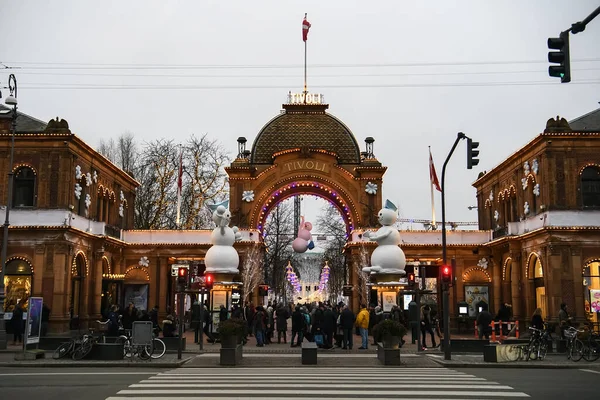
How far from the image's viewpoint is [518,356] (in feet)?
74.3

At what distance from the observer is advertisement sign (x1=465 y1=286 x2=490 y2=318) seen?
42938 millimetres

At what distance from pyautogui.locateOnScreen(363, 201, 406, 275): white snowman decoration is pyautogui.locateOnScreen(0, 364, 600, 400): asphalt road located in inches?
519

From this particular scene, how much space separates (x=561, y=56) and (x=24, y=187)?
29405mm

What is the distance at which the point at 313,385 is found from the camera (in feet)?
50.8

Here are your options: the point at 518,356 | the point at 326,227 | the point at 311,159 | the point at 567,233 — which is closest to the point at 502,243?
the point at 567,233

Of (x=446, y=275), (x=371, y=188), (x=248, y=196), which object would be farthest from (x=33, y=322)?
(x=371, y=188)

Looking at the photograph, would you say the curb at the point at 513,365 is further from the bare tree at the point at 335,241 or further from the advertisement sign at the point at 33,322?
the bare tree at the point at 335,241

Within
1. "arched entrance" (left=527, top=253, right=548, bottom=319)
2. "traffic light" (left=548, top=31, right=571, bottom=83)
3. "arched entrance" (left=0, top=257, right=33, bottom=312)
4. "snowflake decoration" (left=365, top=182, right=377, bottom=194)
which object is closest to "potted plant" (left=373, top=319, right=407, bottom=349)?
"traffic light" (left=548, top=31, right=571, bottom=83)

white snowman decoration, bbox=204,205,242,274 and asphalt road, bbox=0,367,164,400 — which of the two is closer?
asphalt road, bbox=0,367,164,400

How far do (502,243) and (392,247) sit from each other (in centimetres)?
1028

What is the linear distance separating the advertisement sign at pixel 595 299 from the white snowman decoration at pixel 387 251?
8735mm

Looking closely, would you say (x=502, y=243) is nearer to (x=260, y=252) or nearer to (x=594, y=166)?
(x=594, y=166)

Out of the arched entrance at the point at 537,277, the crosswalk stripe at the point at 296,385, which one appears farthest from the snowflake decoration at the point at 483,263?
the crosswalk stripe at the point at 296,385

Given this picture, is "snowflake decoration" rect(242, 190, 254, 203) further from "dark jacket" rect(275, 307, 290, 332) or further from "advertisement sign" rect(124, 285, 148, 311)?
"dark jacket" rect(275, 307, 290, 332)
